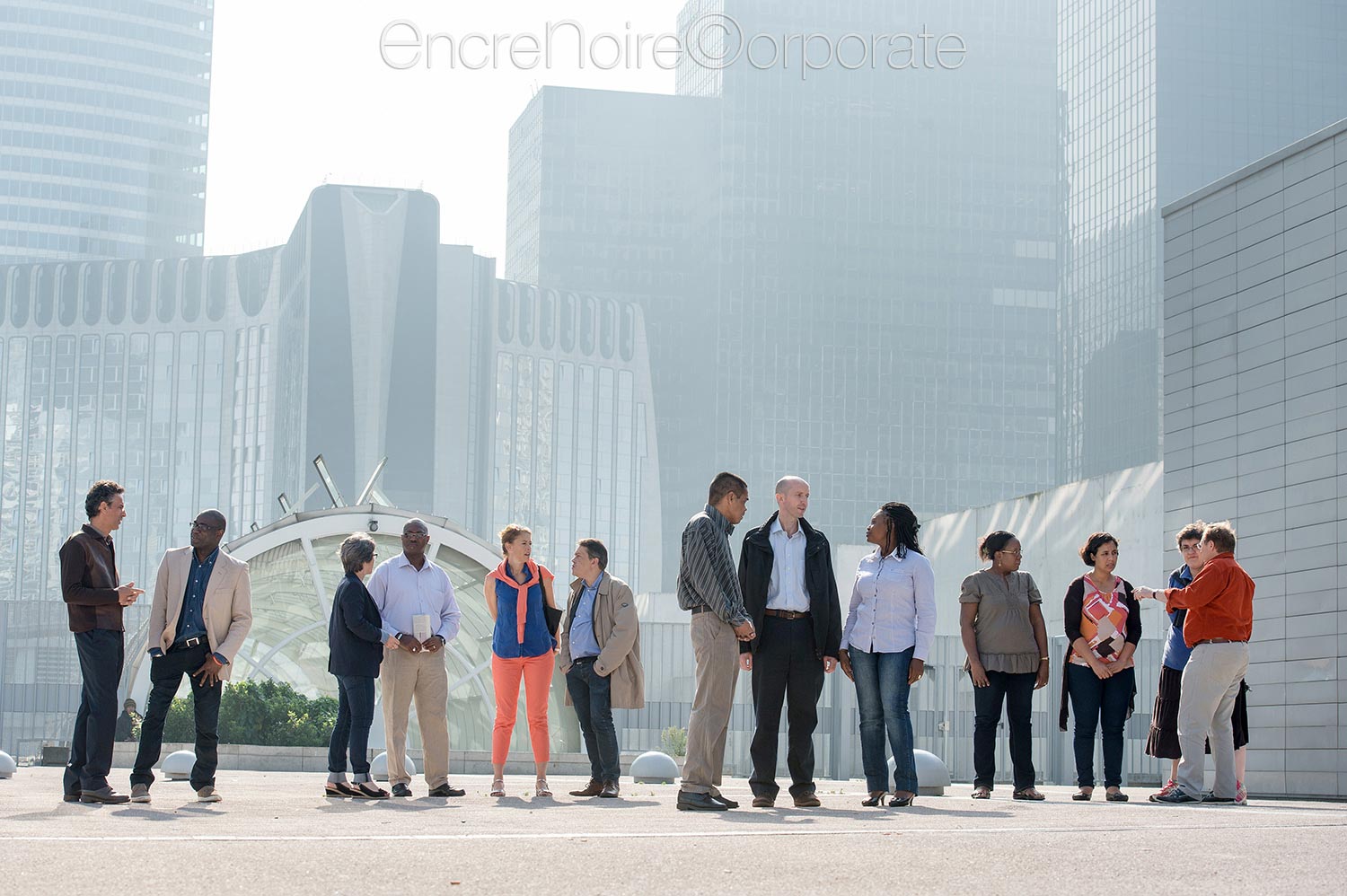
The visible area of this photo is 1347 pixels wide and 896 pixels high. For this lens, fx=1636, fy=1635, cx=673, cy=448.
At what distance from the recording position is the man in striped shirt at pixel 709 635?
8.20 meters

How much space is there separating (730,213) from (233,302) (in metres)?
39.7

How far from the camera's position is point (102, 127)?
469 feet

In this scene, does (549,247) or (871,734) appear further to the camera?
(549,247)

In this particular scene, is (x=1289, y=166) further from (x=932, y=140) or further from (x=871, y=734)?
(x=932, y=140)

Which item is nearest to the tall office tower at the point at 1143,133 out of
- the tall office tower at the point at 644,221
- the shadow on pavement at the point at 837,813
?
the tall office tower at the point at 644,221

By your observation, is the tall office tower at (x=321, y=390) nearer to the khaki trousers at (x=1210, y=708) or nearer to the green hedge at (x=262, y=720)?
the green hedge at (x=262, y=720)

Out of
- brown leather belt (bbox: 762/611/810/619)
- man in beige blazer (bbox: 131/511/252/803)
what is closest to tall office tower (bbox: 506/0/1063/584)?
man in beige blazer (bbox: 131/511/252/803)

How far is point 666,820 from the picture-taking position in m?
7.39

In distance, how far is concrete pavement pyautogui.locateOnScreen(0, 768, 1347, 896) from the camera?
16.0 ft

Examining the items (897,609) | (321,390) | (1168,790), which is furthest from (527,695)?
(321,390)

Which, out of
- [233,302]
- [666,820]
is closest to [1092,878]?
[666,820]

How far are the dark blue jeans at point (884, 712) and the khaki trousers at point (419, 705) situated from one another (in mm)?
2696

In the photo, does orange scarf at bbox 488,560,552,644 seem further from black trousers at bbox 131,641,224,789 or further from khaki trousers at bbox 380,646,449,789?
black trousers at bbox 131,641,224,789

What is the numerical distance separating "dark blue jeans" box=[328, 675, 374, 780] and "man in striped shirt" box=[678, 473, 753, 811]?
237 centimetres
